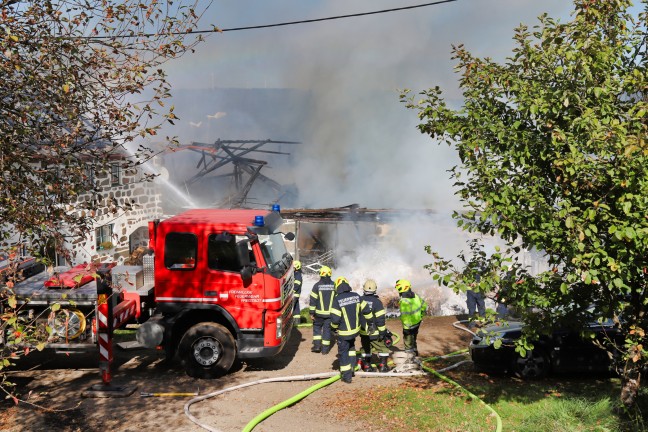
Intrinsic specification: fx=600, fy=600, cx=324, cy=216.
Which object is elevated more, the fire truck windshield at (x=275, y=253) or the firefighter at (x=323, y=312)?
the fire truck windshield at (x=275, y=253)

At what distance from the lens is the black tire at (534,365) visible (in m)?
8.88

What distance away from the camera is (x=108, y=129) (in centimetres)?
654

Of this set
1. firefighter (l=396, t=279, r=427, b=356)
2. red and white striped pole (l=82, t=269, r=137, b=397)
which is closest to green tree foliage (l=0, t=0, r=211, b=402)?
red and white striped pole (l=82, t=269, r=137, b=397)

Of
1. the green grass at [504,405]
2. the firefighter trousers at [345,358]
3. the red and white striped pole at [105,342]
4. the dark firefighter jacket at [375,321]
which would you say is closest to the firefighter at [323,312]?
the dark firefighter jacket at [375,321]

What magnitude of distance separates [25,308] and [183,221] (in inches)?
99.6

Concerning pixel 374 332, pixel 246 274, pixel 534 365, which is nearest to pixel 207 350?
pixel 246 274

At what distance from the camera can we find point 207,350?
9.07 m

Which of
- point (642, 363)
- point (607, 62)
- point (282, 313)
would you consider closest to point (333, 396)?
point (282, 313)

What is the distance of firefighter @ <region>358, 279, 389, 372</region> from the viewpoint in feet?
30.3

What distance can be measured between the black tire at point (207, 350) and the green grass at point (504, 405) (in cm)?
215

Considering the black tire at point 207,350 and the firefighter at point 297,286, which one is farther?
the firefighter at point 297,286

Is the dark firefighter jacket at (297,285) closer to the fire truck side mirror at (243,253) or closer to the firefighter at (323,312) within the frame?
the firefighter at (323,312)

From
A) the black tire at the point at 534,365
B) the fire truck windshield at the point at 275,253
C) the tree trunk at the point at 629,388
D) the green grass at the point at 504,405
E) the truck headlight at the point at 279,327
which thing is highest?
the fire truck windshield at the point at 275,253

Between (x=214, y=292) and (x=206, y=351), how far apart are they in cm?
93
